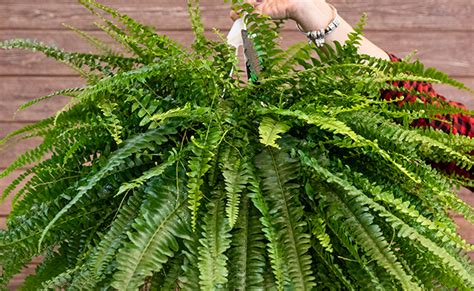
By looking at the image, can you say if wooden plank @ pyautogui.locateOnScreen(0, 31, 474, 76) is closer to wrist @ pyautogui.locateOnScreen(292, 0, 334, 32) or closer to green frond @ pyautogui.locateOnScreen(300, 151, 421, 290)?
wrist @ pyautogui.locateOnScreen(292, 0, 334, 32)

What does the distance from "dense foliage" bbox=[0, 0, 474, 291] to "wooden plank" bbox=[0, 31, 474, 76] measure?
115cm

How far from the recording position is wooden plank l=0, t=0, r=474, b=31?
6.41ft

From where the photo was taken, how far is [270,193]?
2.40ft

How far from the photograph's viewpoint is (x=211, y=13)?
1963 mm

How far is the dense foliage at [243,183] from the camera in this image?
69cm

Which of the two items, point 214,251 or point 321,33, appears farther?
point 321,33

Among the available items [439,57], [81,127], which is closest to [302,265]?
[81,127]

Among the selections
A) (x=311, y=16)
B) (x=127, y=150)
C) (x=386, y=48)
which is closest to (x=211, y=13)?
(x=386, y=48)

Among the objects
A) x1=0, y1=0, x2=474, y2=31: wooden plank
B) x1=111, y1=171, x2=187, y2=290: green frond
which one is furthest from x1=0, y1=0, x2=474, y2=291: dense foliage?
x1=0, y1=0, x2=474, y2=31: wooden plank

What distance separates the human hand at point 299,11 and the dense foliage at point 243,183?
314mm

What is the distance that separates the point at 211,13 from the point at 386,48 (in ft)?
2.04

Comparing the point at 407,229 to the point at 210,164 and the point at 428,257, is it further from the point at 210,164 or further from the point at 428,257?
the point at 210,164

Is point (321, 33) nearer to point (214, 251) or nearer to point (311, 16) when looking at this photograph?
point (311, 16)

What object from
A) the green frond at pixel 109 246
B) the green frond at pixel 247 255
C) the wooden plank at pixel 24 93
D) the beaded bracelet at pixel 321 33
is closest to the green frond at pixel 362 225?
the green frond at pixel 247 255
